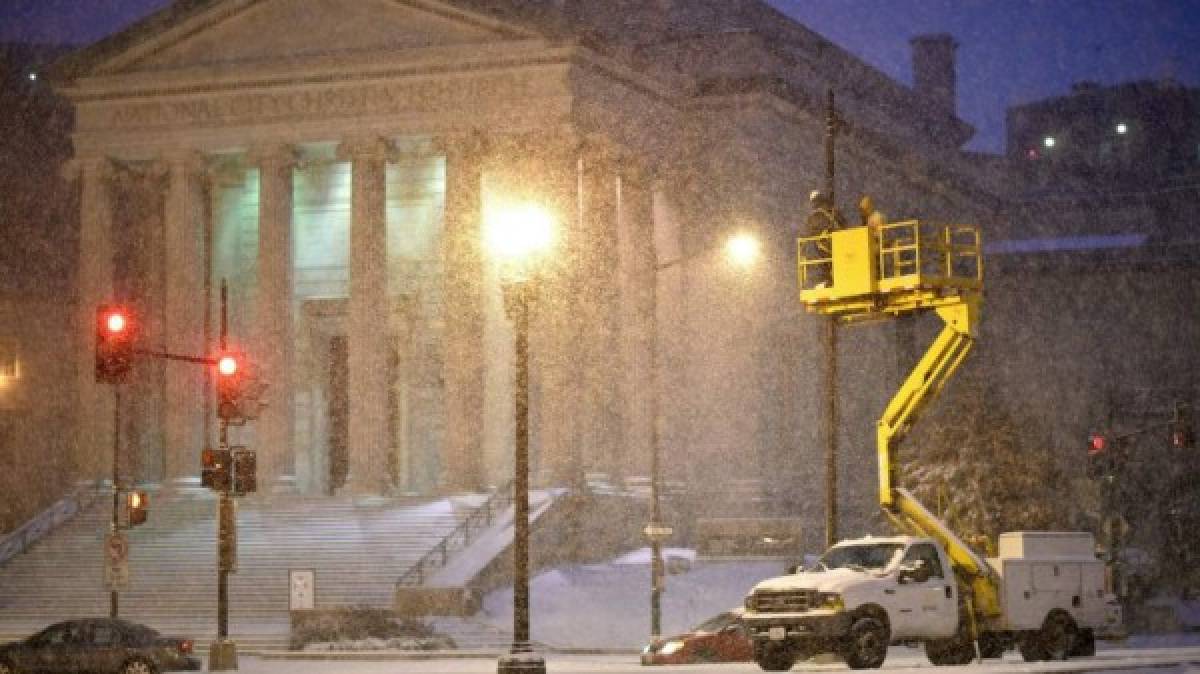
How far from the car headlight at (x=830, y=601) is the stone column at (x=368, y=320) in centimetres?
3456

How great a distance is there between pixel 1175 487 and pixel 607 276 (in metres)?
22.5

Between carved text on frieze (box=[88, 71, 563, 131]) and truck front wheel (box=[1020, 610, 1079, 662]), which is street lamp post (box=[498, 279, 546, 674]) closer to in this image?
truck front wheel (box=[1020, 610, 1079, 662])

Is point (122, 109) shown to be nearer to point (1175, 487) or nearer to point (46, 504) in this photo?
point (46, 504)

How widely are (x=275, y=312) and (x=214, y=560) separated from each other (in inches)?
351

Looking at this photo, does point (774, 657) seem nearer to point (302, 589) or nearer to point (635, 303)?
point (302, 589)

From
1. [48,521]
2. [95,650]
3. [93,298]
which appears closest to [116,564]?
[95,650]

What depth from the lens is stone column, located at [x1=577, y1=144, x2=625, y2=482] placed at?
65125mm

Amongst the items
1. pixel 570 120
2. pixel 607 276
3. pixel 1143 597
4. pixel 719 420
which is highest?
pixel 570 120

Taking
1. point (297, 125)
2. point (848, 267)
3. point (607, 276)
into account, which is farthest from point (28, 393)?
point (848, 267)

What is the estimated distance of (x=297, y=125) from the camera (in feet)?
216

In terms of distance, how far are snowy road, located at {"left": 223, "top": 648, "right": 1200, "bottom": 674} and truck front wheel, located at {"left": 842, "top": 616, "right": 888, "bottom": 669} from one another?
280mm

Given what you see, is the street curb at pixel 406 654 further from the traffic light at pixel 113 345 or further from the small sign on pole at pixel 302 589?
the traffic light at pixel 113 345

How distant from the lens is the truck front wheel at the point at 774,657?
101 feet

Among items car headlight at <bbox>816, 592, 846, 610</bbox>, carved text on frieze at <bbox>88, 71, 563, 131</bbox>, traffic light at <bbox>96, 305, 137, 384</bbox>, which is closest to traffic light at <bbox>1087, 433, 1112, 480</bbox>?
carved text on frieze at <bbox>88, 71, 563, 131</bbox>
